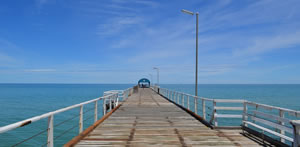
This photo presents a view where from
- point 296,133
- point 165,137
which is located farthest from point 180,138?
point 296,133

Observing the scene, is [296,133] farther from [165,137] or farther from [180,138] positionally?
[165,137]

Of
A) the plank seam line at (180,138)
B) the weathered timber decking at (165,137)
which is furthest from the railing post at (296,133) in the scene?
the plank seam line at (180,138)

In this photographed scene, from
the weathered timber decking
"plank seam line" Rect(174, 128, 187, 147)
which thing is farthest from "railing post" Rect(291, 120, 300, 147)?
"plank seam line" Rect(174, 128, 187, 147)

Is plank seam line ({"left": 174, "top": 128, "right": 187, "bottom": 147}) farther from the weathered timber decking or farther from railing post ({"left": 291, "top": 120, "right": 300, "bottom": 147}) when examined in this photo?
railing post ({"left": 291, "top": 120, "right": 300, "bottom": 147})

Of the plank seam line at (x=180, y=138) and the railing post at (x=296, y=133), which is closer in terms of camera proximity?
the railing post at (x=296, y=133)

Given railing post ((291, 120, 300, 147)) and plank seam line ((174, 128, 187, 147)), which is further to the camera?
plank seam line ((174, 128, 187, 147))

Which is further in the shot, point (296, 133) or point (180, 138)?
point (180, 138)

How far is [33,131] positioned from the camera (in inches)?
782

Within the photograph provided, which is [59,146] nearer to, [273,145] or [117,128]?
[117,128]

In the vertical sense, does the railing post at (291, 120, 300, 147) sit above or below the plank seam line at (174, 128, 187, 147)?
above

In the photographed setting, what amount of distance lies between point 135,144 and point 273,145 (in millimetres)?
3356

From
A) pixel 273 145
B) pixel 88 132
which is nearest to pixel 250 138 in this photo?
pixel 273 145

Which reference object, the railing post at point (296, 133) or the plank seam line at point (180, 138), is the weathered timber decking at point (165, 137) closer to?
the plank seam line at point (180, 138)

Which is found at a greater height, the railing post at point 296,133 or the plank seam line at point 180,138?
the railing post at point 296,133
